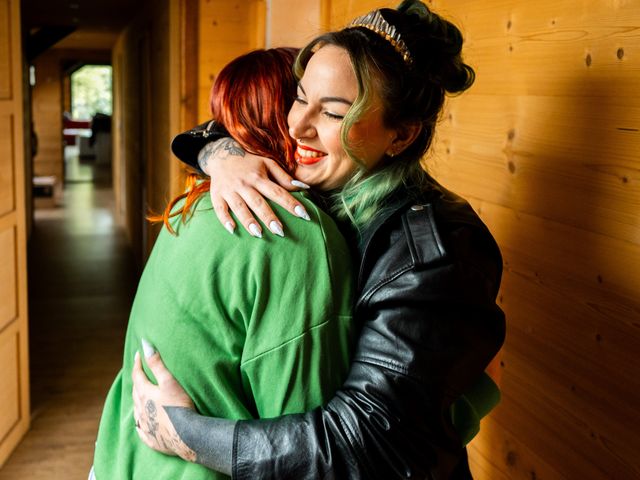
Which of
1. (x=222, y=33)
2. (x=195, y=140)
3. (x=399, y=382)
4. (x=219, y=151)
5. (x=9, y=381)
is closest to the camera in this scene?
(x=399, y=382)

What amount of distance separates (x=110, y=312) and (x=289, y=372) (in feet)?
16.4

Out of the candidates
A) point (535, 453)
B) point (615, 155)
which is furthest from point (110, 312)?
point (615, 155)

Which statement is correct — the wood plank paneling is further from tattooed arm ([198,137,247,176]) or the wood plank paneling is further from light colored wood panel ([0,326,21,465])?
tattooed arm ([198,137,247,176])

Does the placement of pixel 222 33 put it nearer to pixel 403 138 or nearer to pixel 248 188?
pixel 403 138

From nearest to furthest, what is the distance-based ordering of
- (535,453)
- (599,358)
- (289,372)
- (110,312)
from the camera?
1. (289,372)
2. (599,358)
3. (535,453)
4. (110,312)

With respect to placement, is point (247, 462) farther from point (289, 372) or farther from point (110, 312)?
point (110, 312)

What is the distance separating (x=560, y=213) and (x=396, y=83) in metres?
0.53

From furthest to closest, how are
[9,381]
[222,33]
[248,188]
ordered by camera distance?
[222,33]
[9,381]
[248,188]

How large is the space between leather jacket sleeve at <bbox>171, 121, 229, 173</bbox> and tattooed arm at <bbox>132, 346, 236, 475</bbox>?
1.51 ft

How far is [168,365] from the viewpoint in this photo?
113cm

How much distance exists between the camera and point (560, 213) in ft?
4.99

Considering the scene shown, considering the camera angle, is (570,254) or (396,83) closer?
(396,83)

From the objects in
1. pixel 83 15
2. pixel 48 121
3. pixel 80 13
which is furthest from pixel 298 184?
pixel 48 121

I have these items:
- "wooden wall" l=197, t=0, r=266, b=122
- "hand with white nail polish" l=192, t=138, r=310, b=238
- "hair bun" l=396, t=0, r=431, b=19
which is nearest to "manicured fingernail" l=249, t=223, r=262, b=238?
"hand with white nail polish" l=192, t=138, r=310, b=238
